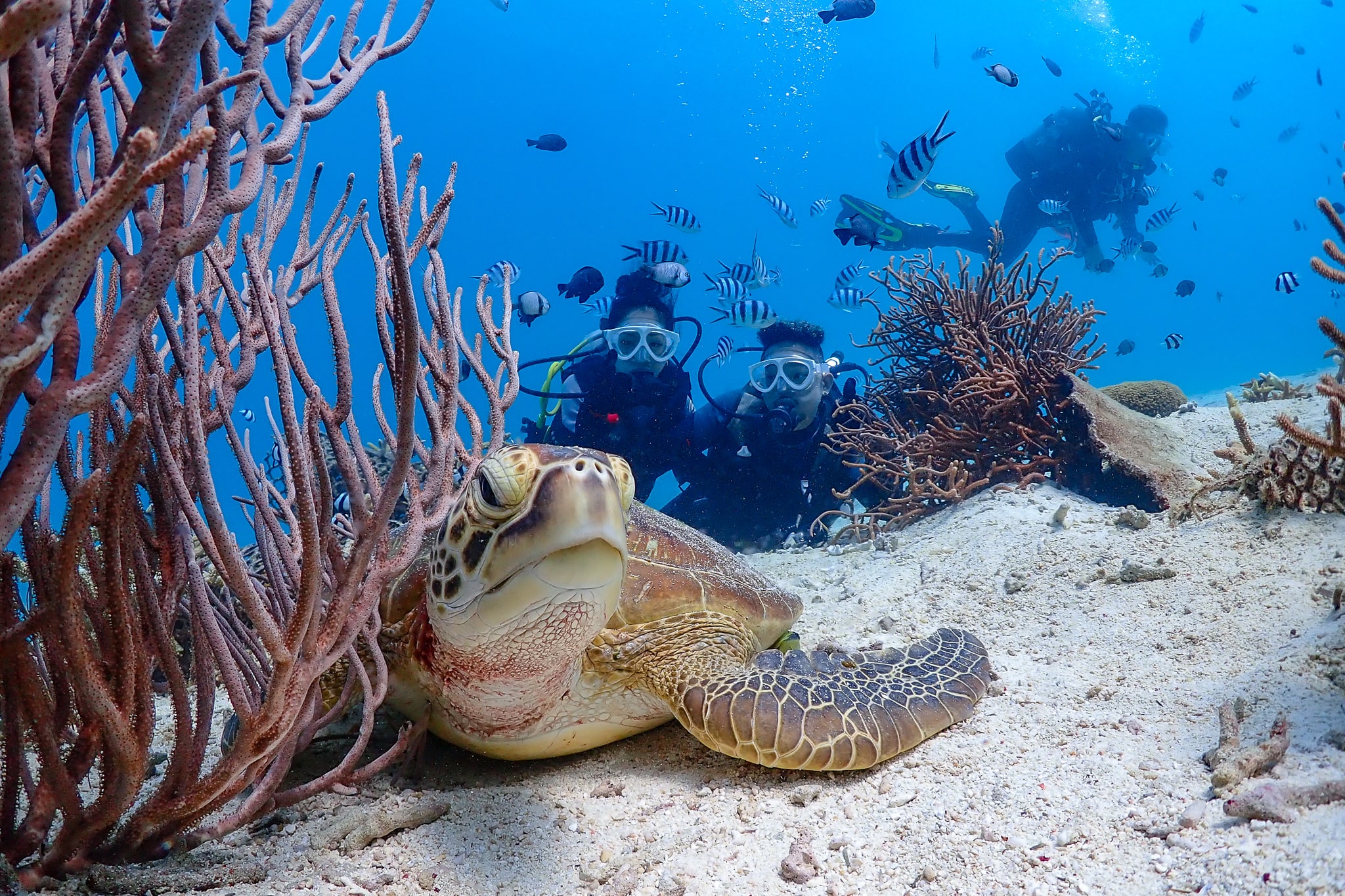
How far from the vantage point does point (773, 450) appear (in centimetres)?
628

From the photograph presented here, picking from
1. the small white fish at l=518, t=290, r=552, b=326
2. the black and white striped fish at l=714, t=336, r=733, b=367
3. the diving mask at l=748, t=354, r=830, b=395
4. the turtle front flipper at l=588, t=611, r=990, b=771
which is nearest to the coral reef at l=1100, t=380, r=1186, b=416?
the diving mask at l=748, t=354, r=830, b=395

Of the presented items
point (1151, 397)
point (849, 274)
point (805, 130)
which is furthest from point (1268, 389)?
point (805, 130)

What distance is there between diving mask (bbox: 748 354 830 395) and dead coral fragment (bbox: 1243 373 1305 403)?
4166mm

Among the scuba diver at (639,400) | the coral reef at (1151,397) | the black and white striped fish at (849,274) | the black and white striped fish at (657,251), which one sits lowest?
the coral reef at (1151,397)

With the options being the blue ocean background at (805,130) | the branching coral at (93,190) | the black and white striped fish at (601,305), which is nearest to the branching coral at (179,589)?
the branching coral at (93,190)

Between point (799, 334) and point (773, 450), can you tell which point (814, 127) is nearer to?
point (799, 334)

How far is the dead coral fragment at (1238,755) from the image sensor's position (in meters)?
1.21

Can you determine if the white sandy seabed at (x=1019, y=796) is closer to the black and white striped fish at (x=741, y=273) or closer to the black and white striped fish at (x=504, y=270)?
the black and white striped fish at (x=504, y=270)

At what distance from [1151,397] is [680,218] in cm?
568

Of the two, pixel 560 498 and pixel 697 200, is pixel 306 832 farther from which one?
pixel 697 200

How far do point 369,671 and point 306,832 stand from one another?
0.50 metres

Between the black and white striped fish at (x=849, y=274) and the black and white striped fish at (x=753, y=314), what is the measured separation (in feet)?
5.00

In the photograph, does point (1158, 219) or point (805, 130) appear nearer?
point (1158, 219)

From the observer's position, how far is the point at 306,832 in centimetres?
150
